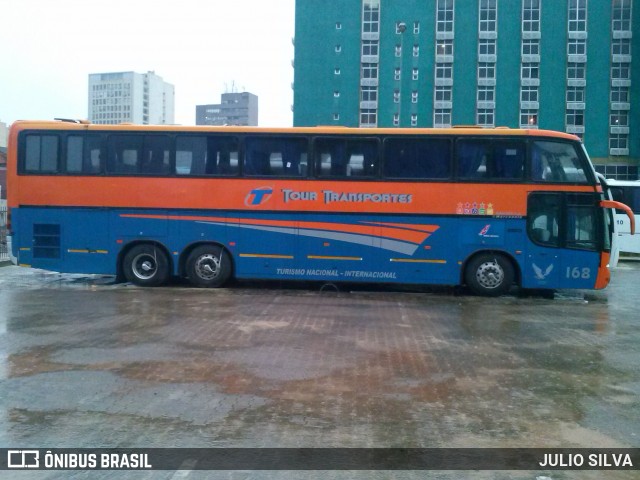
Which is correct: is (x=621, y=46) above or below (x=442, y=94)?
above

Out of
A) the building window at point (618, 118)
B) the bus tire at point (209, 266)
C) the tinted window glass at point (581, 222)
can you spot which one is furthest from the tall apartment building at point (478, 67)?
the bus tire at point (209, 266)

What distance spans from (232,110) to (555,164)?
17734 centimetres

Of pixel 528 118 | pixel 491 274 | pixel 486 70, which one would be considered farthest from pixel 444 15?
pixel 491 274

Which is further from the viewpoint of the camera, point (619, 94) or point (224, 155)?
point (619, 94)

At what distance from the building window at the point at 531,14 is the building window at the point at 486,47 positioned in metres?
3.10

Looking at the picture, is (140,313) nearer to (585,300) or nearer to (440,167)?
(440,167)

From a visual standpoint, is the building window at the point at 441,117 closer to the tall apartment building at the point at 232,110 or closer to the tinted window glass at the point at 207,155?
the tinted window glass at the point at 207,155

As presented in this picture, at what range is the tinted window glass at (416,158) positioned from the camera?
15.7 metres

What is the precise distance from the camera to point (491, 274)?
1574cm

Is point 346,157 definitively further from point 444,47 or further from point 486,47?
point 486,47

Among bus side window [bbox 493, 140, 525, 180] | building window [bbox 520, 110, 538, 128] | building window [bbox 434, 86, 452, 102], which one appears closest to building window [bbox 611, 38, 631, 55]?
building window [bbox 520, 110, 538, 128]

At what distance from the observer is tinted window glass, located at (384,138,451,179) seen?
15742mm

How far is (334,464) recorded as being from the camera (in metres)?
5.44

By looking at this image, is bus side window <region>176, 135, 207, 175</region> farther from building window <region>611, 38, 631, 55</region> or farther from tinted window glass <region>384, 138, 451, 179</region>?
building window <region>611, 38, 631, 55</region>
